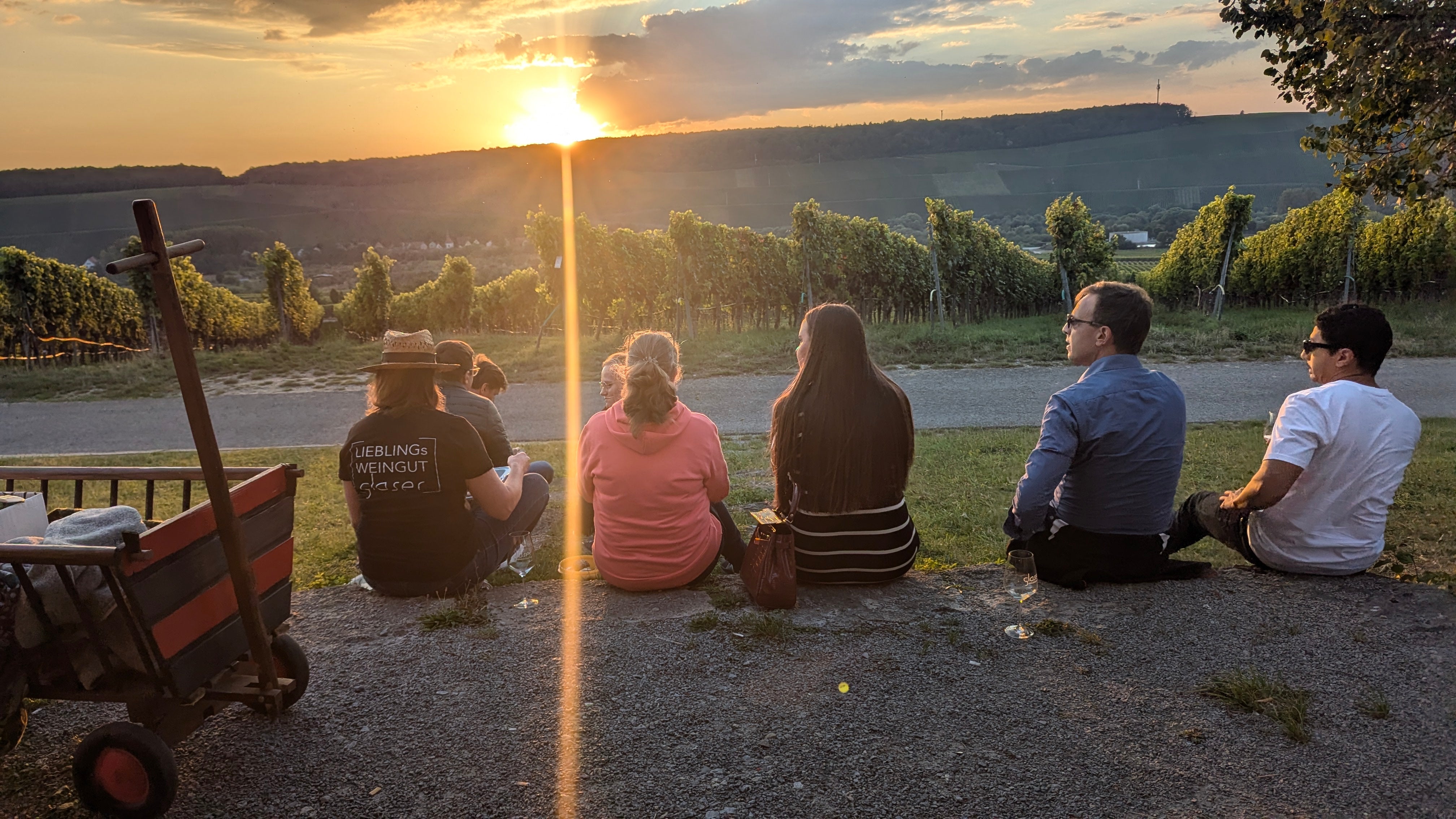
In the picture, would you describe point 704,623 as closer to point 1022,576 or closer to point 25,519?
point 1022,576

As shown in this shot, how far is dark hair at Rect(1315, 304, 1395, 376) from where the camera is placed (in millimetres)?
4199

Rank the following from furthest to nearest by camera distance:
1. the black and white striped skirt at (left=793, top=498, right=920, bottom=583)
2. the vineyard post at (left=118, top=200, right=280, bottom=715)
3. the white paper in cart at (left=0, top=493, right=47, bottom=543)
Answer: the black and white striped skirt at (left=793, top=498, right=920, bottom=583) < the white paper in cart at (left=0, top=493, right=47, bottom=543) < the vineyard post at (left=118, top=200, right=280, bottom=715)

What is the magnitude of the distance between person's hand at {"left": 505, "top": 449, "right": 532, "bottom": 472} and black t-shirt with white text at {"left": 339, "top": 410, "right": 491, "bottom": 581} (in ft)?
1.14

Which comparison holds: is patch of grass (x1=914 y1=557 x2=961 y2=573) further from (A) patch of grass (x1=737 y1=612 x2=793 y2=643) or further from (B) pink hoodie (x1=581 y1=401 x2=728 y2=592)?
(B) pink hoodie (x1=581 y1=401 x2=728 y2=592)

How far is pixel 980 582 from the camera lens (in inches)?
190

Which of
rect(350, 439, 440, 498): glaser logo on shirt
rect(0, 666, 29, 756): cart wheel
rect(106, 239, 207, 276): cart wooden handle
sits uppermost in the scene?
rect(106, 239, 207, 276): cart wooden handle

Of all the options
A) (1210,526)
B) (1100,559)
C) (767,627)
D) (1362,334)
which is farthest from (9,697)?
(1362,334)

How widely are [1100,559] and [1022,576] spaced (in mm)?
393

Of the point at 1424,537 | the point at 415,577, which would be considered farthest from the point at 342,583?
the point at 1424,537

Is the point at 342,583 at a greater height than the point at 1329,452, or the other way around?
the point at 1329,452

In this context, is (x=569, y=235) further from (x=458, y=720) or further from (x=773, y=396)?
(x=458, y=720)

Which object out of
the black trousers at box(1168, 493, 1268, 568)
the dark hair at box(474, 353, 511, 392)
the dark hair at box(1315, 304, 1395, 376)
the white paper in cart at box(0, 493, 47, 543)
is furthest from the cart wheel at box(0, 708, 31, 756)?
the dark hair at box(1315, 304, 1395, 376)

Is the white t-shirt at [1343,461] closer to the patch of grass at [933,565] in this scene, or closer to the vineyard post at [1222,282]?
the patch of grass at [933,565]

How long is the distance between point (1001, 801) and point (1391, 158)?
6084mm
